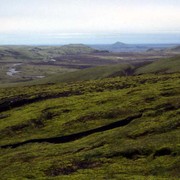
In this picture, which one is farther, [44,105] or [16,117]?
[44,105]

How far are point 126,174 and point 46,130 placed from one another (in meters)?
34.5

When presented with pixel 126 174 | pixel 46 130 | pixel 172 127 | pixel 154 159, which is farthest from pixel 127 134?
pixel 46 130

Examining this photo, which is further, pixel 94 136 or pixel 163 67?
pixel 163 67

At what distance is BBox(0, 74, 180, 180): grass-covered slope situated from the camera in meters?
46.0

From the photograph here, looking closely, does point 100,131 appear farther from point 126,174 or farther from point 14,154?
point 126,174

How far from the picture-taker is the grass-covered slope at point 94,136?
4603cm

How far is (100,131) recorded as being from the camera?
222 ft

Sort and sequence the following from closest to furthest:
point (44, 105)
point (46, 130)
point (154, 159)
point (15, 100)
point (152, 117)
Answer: point (154, 159)
point (152, 117)
point (46, 130)
point (44, 105)
point (15, 100)

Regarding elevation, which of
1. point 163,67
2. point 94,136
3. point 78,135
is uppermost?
point 163,67

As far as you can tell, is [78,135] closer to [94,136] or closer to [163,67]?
[94,136]

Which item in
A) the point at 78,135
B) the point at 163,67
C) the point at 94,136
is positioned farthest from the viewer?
the point at 163,67

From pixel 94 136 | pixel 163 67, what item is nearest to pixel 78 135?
pixel 94 136

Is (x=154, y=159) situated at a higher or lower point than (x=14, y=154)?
higher

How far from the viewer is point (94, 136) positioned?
63.6 metres
